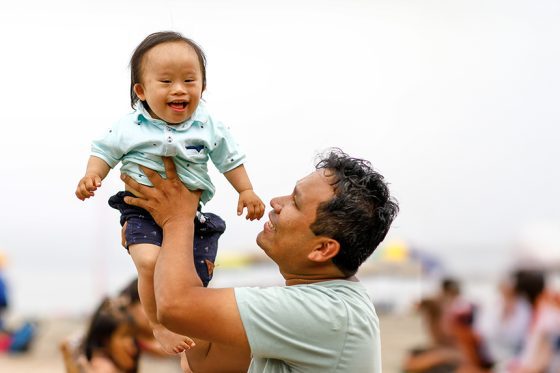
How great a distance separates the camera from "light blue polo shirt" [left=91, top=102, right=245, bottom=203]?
304 cm

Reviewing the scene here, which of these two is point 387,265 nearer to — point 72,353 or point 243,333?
point 72,353

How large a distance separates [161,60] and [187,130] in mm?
223

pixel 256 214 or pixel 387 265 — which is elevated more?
pixel 256 214

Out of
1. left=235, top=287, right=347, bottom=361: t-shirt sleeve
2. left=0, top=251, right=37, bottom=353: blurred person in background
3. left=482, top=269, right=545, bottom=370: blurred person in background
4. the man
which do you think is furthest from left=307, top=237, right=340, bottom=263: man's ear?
left=0, top=251, right=37, bottom=353: blurred person in background

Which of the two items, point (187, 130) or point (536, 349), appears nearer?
point (187, 130)

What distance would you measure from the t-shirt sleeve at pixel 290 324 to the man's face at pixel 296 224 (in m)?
0.14

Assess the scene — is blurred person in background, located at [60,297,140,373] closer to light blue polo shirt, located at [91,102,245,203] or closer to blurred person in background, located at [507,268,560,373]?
blurred person in background, located at [507,268,560,373]

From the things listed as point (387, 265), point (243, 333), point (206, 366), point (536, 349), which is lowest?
point (387, 265)

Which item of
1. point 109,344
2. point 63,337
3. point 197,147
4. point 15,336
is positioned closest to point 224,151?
point 197,147

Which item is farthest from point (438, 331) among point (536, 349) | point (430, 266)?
point (430, 266)

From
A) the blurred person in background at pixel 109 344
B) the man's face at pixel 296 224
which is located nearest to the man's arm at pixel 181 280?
the man's face at pixel 296 224

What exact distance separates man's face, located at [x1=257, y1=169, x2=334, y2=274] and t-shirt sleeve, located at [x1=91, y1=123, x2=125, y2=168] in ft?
1.67

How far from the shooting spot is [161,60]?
9.91ft

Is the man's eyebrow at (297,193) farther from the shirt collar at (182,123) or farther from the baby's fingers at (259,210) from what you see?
the shirt collar at (182,123)
